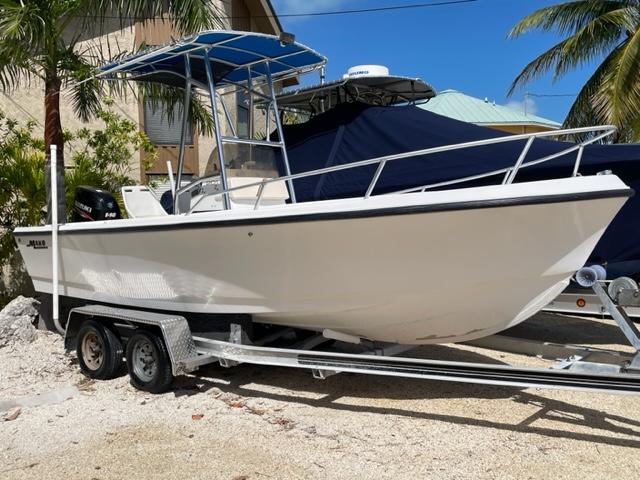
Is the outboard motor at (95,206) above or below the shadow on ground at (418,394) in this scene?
above

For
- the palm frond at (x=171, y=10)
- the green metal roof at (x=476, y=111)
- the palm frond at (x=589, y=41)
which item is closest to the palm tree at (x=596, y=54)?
the palm frond at (x=589, y=41)

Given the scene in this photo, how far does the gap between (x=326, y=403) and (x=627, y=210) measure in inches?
137

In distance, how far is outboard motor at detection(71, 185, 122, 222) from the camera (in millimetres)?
5738

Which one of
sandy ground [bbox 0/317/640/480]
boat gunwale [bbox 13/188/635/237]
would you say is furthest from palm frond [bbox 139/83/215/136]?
sandy ground [bbox 0/317/640/480]

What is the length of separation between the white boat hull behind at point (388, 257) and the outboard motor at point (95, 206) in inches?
30.3

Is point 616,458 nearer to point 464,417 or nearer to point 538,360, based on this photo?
point 464,417

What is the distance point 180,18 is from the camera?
731 centimetres

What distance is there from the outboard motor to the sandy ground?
1.46 m

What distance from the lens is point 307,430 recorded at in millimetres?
4031

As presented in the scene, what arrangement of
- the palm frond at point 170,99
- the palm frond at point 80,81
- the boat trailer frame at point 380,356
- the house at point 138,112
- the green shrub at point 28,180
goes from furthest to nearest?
the house at point 138,112, the palm frond at point 170,99, the green shrub at point 28,180, the palm frond at point 80,81, the boat trailer frame at point 380,356

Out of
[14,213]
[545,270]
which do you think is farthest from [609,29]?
[14,213]

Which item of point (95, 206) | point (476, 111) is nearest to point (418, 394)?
point (95, 206)

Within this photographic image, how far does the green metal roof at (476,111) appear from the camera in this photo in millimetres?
24984

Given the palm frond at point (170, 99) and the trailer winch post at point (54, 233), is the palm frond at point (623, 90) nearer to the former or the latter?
the palm frond at point (170, 99)
